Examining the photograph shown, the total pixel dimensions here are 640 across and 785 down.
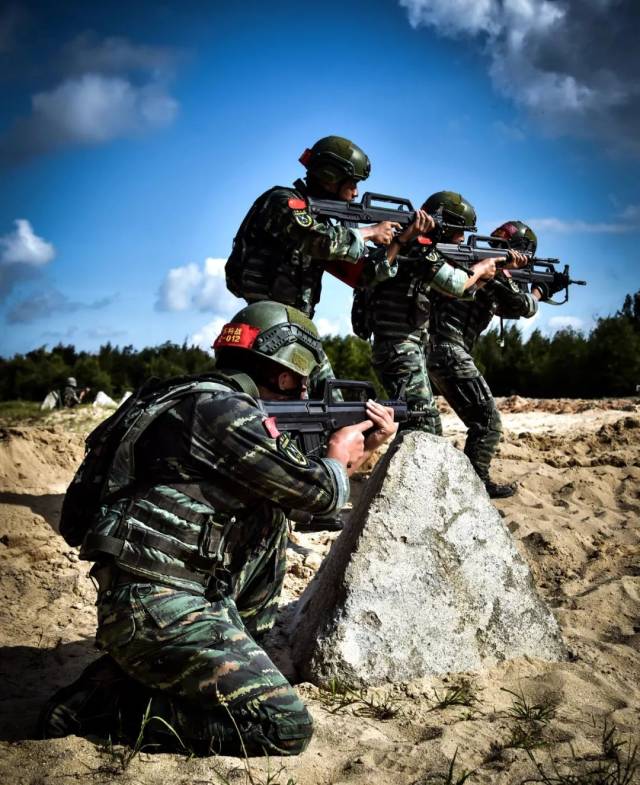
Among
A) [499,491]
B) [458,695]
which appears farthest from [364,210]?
[458,695]

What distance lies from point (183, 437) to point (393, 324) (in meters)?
3.55

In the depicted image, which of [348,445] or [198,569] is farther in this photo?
[348,445]

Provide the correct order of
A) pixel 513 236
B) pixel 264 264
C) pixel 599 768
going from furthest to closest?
pixel 513 236, pixel 264 264, pixel 599 768

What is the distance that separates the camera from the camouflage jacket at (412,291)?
605cm

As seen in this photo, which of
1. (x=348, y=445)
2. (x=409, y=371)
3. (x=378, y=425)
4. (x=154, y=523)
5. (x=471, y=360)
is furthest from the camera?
(x=471, y=360)

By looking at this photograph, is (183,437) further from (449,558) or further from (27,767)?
(449,558)

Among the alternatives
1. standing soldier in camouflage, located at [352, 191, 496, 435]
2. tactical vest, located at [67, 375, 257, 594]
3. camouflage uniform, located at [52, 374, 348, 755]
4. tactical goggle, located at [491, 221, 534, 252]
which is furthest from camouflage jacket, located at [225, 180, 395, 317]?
tactical goggle, located at [491, 221, 534, 252]

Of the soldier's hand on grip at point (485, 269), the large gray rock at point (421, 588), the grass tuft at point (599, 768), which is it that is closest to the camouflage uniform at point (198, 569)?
the large gray rock at point (421, 588)

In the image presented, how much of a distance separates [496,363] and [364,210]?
10.4 meters

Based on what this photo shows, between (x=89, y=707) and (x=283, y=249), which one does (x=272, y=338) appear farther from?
(x=283, y=249)

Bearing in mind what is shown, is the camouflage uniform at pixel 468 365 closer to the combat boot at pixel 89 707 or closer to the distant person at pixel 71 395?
the combat boot at pixel 89 707

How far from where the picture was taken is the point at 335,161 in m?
5.42

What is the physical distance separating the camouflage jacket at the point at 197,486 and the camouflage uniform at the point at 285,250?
225cm

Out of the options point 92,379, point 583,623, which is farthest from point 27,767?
point 92,379
